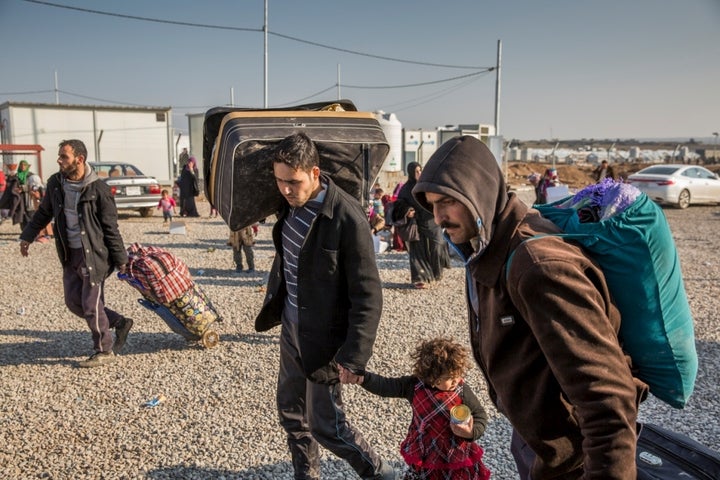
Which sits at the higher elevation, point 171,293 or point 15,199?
point 15,199

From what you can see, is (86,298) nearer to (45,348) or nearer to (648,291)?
(45,348)

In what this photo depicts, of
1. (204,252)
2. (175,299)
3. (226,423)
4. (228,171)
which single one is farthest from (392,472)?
(204,252)

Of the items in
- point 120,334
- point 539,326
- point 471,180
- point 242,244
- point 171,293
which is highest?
point 471,180

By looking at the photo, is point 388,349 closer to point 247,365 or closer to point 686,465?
point 247,365

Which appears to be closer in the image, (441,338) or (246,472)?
(441,338)

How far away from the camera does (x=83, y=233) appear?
4973mm

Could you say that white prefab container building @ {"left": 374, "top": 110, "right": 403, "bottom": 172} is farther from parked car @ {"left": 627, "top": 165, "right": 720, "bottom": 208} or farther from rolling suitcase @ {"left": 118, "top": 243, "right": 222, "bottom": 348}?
rolling suitcase @ {"left": 118, "top": 243, "right": 222, "bottom": 348}

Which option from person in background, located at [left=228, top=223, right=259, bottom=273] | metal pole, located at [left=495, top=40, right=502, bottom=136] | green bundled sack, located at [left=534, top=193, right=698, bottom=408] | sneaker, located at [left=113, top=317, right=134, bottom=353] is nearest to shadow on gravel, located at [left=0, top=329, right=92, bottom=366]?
sneaker, located at [left=113, top=317, right=134, bottom=353]

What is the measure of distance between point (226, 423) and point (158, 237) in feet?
33.4

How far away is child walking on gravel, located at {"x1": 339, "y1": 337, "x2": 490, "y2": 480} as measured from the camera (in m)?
2.86

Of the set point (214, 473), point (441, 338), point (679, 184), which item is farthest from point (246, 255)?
point (679, 184)

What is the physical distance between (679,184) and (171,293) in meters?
19.4

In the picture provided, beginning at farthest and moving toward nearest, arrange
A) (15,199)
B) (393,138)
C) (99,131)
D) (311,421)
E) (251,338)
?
(393,138) < (99,131) < (15,199) < (251,338) < (311,421)

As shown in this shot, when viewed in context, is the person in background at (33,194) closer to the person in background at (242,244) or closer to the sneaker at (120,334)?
the person in background at (242,244)
